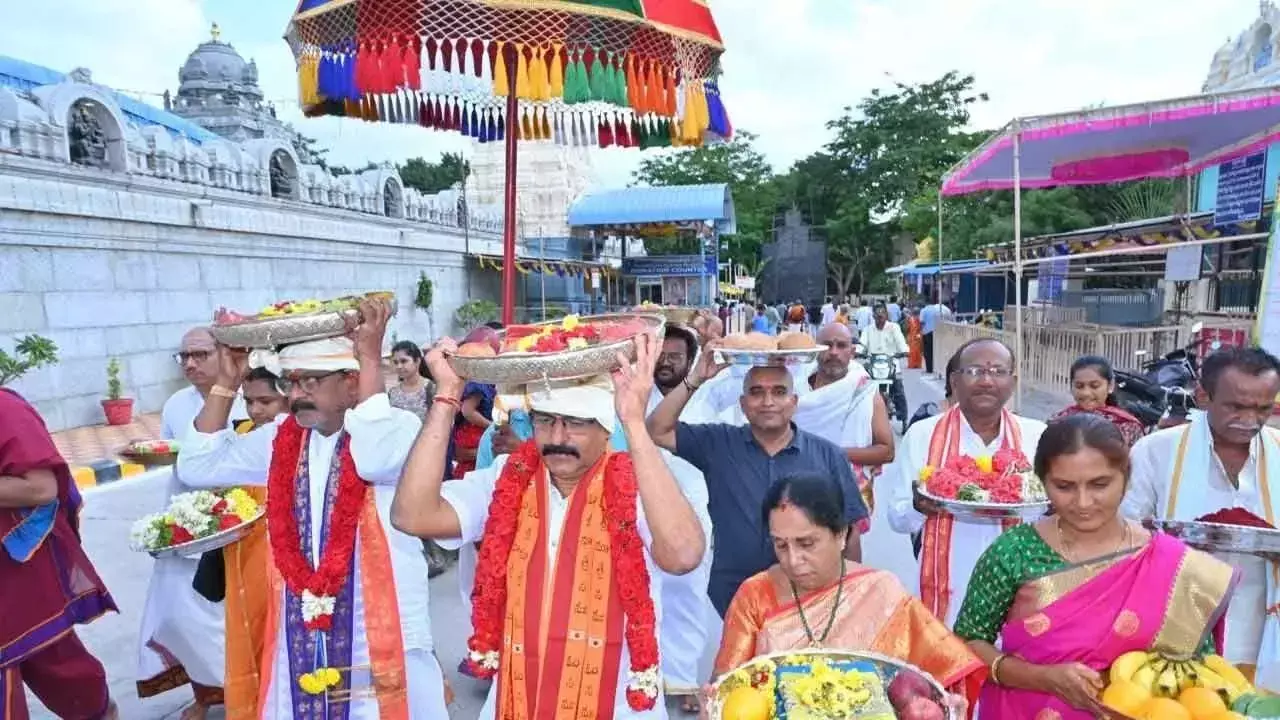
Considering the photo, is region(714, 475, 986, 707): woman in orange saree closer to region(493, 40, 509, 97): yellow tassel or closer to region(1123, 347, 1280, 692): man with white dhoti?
region(1123, 347, 1280, 692): man with white dhoti

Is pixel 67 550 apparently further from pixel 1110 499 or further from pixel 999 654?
pixel 1110 499

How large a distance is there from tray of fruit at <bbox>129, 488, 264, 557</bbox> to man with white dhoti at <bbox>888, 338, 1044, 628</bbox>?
273 centimetres

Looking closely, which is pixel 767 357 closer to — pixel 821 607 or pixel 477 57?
pixel 821 607

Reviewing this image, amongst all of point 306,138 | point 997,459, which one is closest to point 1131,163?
point 997,459

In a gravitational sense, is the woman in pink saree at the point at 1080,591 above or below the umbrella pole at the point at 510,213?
below

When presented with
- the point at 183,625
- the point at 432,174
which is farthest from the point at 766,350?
the point at 432,174

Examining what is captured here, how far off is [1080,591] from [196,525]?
317cm

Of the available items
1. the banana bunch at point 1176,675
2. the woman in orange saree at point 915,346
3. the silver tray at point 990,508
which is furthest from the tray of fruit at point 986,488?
the woman in orange saree at point 915,346

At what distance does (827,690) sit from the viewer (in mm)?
1791

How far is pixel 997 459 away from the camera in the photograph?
3.32 meters

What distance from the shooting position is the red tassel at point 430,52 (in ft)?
8.79

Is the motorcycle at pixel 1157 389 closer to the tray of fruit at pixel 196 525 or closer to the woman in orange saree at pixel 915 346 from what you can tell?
the tray of fruit at pixel 196 525

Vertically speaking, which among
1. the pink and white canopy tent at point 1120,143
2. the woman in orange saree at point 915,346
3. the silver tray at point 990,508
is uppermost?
the pink and white canopy tent at point 1120,143

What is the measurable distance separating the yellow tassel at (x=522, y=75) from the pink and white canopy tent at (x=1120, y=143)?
5.20m
